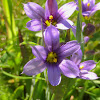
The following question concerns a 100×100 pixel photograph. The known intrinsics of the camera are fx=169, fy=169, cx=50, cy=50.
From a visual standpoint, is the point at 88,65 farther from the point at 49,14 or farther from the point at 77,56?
the point at 49,14

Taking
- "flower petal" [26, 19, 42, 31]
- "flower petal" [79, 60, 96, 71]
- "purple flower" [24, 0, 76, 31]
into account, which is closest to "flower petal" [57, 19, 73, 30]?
"purple flower" [24, 0, 76, 31]

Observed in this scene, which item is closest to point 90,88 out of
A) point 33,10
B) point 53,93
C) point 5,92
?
point 53,93

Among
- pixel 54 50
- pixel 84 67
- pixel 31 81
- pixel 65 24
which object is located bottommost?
pixel 31 81

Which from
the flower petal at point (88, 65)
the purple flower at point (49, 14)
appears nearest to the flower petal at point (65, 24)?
the purple flower at point (49, 14)

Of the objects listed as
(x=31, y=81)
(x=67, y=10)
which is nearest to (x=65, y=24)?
(x=67, y=10)

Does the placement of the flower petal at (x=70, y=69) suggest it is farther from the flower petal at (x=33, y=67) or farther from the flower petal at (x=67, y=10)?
the flower petal at (x=67, y=10)

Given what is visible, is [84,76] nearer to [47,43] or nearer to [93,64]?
[93,64]

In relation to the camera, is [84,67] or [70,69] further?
[84,67]

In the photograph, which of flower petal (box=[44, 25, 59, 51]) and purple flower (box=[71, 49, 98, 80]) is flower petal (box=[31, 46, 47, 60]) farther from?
purple flower (box=[71, 49, 98, 80])
